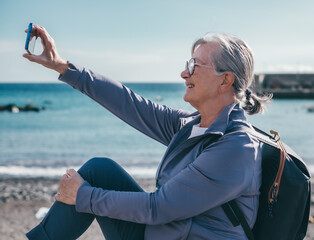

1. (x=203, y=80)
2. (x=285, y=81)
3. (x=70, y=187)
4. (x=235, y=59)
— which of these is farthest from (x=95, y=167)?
(x=285, y=81)

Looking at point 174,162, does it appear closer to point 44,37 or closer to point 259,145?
point 259,145

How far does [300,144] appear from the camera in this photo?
1520cm

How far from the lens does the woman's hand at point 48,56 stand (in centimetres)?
234

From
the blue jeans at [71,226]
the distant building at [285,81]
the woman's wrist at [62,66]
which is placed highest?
the woman's wrist at [62,66]

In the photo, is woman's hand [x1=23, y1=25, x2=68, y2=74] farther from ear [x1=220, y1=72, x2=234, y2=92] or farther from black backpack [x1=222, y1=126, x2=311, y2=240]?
black backpack [x1=222, y1=126, x2=311, y2=240]

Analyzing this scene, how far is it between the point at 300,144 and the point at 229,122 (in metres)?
14.3

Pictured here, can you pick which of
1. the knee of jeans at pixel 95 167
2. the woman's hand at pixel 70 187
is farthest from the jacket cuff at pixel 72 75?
the woman's hand at pixel 70 187

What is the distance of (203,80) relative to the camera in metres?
2.10

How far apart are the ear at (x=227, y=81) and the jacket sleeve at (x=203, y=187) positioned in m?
0.35

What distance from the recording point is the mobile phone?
223 centimetres

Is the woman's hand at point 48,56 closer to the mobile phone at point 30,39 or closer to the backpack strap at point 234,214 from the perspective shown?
the mobile phone at point 30,39

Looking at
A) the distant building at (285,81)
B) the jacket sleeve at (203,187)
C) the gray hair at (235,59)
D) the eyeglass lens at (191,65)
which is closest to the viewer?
the jacket sleeve at (203,187)

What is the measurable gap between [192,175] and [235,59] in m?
0.64

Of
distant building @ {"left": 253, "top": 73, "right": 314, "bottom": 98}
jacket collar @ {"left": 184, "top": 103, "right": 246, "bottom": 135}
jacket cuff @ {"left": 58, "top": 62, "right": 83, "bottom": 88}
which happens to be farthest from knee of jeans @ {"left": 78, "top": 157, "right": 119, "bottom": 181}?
distant building @ {"left": 253, "top": 73, "right": 314, "bottom": 98}
